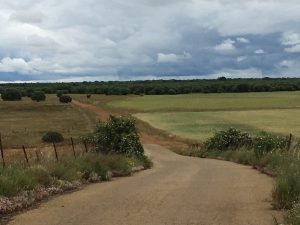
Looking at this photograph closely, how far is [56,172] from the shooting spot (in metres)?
14.7

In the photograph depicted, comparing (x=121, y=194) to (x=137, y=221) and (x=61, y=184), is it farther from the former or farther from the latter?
(x=137, y=221)

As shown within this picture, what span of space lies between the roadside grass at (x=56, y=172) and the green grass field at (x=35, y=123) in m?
28.4

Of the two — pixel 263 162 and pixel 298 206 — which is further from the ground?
pixel 298 206

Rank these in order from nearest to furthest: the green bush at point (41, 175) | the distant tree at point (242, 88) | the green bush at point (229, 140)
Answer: the green bush at point (41, 175) → the green bush at point (229, 140) → the distant tree at point (242, 88)

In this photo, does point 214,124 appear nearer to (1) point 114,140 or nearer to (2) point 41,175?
(1) point 114,140

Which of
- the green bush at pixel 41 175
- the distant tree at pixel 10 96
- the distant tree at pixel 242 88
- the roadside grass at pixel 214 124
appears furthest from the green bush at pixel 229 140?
the distant tree at pixel 242 88

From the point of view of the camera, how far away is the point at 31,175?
12914mm

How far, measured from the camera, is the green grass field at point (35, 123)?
53.4m

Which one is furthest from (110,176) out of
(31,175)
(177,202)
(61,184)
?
(177,202)

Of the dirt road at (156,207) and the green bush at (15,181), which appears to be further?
the green bush at (15,181)

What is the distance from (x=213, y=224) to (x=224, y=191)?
513cm

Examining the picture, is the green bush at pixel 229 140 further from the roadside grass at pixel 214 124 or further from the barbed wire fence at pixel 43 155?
the barbed wire fence at pixel 43 155

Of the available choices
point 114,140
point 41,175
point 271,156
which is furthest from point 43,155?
point 271,156

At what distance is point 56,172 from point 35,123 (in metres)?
59.2
